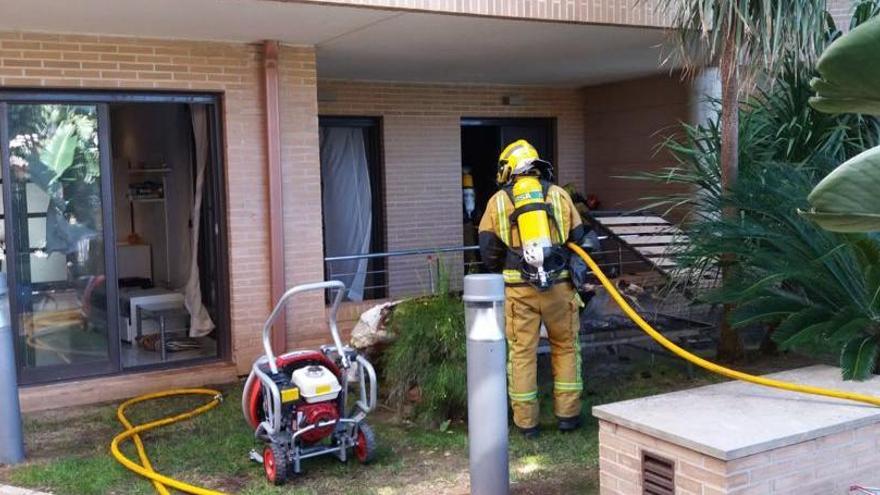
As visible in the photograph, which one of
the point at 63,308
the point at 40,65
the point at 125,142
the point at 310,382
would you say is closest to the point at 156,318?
the point at 63,308

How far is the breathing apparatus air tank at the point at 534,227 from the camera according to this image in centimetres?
563

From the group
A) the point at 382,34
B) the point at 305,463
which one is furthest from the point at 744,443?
the point at 382,34

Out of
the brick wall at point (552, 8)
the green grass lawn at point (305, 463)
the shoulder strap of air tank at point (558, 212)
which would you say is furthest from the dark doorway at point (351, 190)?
the shoulder strap of air tank at point (558, 212)

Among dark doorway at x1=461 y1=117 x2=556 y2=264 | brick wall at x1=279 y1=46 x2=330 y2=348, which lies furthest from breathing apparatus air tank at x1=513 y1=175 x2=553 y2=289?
dark doorway at x1=461 y1=117 x2=556 y2=264

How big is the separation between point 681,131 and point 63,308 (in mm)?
7398

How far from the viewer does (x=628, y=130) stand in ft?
39.0

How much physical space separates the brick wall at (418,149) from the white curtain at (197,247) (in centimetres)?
260

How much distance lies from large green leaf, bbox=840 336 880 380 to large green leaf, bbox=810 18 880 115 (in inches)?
157

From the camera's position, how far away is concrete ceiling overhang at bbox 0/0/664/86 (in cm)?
659

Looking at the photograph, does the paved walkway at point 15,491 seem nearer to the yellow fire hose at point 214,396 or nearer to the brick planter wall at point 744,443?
the yellow fire hose at point 214,396

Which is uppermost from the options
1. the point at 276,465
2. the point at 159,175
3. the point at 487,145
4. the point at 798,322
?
the point at 487,145

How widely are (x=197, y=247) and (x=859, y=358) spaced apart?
246 inches

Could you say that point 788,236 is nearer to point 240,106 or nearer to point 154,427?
point 154,427

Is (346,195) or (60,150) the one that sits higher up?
(60,150)
